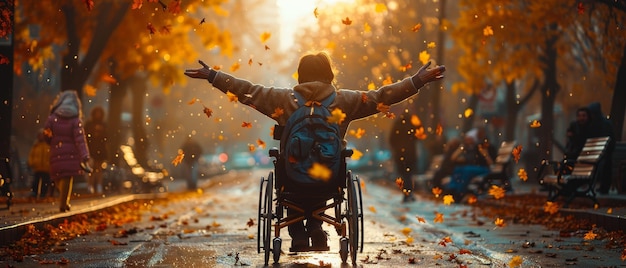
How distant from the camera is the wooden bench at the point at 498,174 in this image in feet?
80.8

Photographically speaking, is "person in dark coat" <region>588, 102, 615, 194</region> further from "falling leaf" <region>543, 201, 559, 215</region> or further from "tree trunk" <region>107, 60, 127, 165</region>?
"tree trunk" <region>107, 60, 127, 165</region>

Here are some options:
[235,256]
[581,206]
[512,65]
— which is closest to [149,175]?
[512,65]

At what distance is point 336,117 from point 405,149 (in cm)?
1606

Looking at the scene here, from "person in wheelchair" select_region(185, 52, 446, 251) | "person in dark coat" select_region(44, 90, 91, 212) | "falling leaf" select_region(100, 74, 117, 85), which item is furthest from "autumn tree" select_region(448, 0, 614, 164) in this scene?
"person in wheelchair" select_region(185, 52, 446, 251)

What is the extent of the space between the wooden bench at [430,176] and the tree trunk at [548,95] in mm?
2897

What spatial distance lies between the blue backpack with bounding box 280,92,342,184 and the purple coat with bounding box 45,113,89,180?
25.3 feet

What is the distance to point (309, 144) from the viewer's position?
33.2 feet

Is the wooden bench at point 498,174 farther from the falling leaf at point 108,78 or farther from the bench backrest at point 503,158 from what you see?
the falling leaf at point 108,78

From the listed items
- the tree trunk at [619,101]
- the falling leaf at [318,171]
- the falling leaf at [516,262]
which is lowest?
the falling leaf at [516,262]

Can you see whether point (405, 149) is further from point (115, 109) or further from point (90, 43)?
point (115, 109)

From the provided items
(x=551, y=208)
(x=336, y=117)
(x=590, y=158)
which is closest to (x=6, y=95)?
(x=551, y=208)

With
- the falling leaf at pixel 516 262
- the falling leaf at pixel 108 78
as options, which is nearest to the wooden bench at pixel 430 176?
the falling leaf at pixel 108 78

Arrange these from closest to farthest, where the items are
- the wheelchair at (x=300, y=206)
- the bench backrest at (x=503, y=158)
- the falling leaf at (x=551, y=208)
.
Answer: the wheelchair at (x=300, y=206) → the falling leaf at (x=551, y=208) → the bench backrest at (x=503, y=158)

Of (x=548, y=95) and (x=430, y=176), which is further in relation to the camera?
(x=548, y=95)
